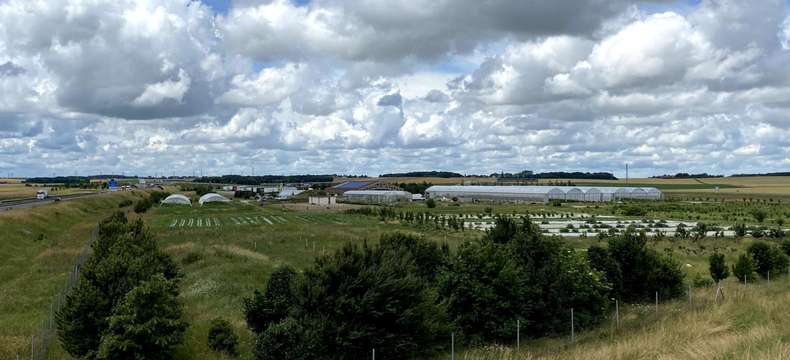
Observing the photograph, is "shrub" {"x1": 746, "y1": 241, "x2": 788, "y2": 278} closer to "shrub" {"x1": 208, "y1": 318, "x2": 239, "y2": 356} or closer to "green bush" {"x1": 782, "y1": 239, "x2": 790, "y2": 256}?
"green bush" {"x1": 782, "y1": 239, "x2": 790, "y2": 256}

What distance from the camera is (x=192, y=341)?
21672mm

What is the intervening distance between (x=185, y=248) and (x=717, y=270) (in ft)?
115

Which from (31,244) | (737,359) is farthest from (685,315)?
(31,244)

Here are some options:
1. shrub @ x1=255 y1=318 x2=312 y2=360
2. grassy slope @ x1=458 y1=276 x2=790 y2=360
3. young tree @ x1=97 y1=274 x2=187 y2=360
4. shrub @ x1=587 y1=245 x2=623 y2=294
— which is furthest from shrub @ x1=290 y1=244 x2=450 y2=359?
shrub @ x1=587 y1=245 x2=623 y2=294

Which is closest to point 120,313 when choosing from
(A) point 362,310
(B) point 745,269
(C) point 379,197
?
(A) point 362,310

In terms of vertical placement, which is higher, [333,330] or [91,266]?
[91,266]

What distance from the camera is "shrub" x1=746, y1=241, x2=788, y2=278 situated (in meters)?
36.6

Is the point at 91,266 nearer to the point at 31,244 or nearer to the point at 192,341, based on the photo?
the point at 192,341

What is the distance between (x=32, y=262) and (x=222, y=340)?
29.6 m

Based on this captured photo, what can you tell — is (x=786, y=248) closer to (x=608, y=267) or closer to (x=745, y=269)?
(x=745, y=269)

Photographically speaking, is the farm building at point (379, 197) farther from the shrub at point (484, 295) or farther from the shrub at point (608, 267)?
the shrub at point (484, 295)

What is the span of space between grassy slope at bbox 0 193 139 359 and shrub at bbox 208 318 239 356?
5.87 m

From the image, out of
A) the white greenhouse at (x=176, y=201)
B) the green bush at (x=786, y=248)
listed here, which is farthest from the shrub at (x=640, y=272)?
the white greenhouse at (x=176, y=201)

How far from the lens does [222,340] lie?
68.6ft
